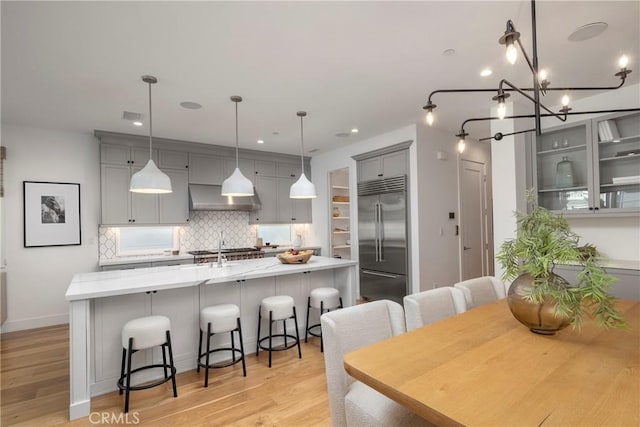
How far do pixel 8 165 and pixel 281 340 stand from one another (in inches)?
166

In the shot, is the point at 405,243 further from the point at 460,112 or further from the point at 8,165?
the point at 8,165

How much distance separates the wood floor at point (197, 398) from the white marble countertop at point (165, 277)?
0.84m

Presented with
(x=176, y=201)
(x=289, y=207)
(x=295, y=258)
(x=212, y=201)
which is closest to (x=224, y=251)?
(x=212, y=201)

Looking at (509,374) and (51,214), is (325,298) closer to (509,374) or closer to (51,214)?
(509,374)

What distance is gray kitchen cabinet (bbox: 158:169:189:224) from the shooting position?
488cm

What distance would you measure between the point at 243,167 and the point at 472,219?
4.11 meters

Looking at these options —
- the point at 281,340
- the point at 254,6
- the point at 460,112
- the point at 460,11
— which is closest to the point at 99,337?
the point at 281,340

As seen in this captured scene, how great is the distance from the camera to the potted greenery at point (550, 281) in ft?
4.29

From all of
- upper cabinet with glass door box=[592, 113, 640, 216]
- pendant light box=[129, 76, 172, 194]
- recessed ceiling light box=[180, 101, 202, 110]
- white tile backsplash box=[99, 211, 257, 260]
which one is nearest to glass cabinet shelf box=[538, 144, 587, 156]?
upper cabinet with glass door box=[592, 113, 640, 216]

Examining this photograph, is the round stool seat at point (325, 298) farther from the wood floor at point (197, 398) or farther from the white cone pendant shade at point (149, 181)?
the white cone pendant shade at point (149, 181)

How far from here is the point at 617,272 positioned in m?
2.93

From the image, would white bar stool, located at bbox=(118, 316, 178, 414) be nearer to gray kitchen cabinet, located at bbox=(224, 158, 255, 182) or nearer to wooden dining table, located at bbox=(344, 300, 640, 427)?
wooden dining table, located at bbox=(344, 300, 640, 427)

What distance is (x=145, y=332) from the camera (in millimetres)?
2299

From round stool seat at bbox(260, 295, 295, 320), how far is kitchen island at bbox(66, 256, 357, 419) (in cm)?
23
